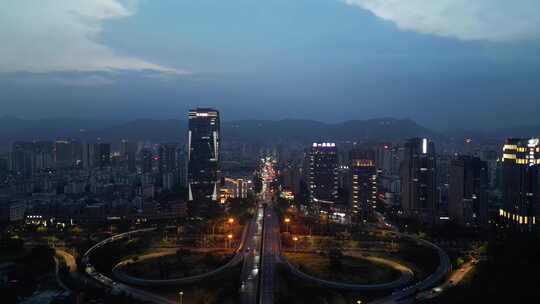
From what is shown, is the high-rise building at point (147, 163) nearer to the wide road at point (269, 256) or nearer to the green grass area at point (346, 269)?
the wide road at point (269, 256)

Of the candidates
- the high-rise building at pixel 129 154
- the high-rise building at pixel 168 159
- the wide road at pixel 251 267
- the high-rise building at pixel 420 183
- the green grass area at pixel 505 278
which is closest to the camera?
the green grass area at pixel 505 278

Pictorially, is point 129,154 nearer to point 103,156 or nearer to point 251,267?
point 103,156

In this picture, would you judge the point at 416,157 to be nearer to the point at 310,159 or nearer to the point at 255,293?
the point at 310,159

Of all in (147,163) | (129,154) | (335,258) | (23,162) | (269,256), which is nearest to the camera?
(335,258)

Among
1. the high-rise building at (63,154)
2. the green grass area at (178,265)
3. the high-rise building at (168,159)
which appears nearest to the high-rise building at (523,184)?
the green grass area at (178,265)

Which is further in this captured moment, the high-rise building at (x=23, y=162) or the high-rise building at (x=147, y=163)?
the high-rise building at (x=147, y=163)

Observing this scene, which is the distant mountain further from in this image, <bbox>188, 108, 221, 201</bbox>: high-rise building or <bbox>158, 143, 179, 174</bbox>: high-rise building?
<bbox>188, 108, 221, 201</bbox>: high-rise building

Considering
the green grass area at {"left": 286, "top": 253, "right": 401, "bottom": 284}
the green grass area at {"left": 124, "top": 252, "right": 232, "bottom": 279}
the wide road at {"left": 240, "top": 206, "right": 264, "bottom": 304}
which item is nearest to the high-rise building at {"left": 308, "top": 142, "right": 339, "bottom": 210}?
the wide road at {"left": 240, "top": 206, "right": 264, "bottom": 304}

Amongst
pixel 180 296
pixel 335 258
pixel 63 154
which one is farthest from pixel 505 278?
pixel 63 154
